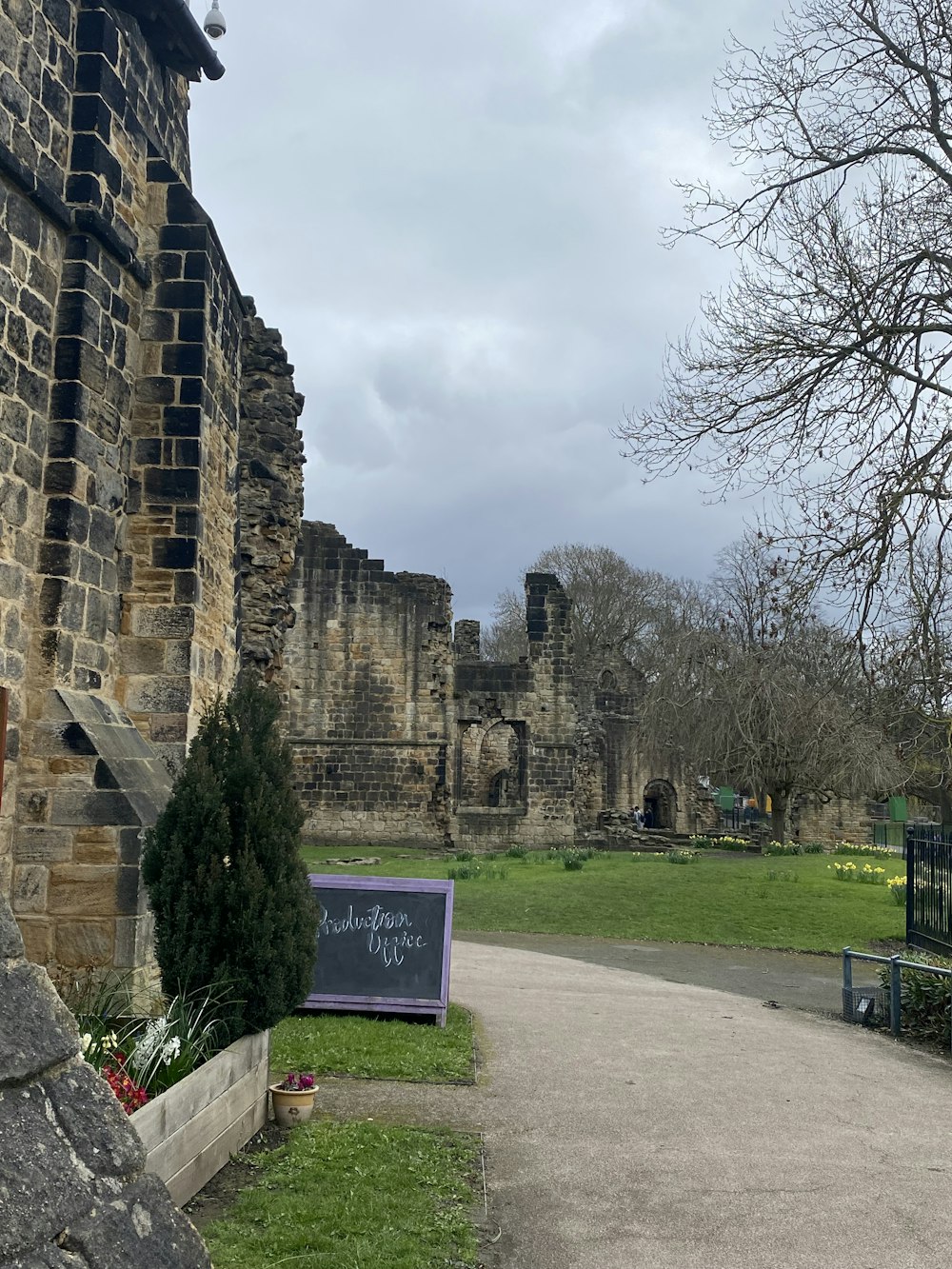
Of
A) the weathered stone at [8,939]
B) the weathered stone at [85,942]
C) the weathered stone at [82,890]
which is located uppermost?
the weathered stone at [8,939]

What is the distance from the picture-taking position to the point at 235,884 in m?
5.82

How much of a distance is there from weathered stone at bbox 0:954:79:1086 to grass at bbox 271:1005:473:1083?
195 inches

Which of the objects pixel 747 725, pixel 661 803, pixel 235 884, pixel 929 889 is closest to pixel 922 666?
pixel 929 889

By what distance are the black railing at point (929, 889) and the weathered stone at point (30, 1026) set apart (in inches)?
411

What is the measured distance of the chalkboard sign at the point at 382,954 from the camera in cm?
909

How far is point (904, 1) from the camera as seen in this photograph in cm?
1191

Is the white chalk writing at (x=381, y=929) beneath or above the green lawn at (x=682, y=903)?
above

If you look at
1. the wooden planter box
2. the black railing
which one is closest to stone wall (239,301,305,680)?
the wooden planter box

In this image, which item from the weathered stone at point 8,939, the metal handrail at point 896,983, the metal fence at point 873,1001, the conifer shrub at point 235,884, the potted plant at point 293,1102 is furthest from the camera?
the metal fence at point 873,1001

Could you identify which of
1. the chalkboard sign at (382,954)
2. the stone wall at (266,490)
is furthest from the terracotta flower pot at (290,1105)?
the stone wall at (266,490)

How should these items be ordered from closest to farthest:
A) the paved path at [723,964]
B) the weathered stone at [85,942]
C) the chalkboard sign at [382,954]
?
the weathered stone at [85,942], the chalkboard sign at [382,954], the paved path at [723,964]

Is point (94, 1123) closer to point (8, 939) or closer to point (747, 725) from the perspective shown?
point (8, 939)

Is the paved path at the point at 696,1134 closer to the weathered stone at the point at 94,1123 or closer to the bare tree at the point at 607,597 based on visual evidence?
the weathered stone at the point at 94,1123

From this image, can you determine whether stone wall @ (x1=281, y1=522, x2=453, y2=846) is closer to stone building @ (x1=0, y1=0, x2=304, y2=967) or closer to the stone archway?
the stone archway
